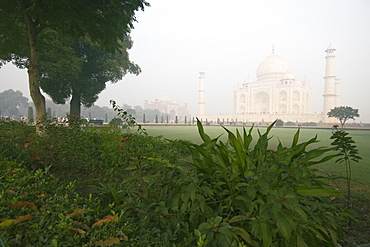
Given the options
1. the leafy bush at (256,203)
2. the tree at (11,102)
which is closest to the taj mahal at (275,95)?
the tree at (11,102)

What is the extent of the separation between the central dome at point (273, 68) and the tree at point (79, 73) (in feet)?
169

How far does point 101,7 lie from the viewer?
5.95 metres

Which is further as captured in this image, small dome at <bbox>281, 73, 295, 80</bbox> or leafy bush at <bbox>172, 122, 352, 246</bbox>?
small dome at <bbox>281, 73, 295, 80</bbox>

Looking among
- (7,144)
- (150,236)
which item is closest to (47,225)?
(150,236)

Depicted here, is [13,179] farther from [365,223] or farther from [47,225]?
[365,223]

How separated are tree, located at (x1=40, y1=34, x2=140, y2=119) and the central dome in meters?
51.6

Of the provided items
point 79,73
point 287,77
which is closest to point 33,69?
point 79,73

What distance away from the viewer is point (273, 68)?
191 feet

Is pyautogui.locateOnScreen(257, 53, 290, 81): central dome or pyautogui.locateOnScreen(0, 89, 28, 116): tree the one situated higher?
pyautogui.locateOnScreen(257, 53, 290, 81): central dome

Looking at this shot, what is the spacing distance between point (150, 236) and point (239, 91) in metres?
65.0

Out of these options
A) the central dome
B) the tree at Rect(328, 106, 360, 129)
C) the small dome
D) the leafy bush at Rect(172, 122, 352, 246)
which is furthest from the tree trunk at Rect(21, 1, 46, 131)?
the central dome

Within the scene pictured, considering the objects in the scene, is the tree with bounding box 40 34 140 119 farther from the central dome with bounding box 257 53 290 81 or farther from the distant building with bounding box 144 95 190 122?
A: the distant building with bounding box 144 95 190 122

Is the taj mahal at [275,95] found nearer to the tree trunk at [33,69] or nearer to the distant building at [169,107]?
the distant building at [169,107]

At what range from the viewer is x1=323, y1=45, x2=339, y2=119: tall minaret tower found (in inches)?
1700
